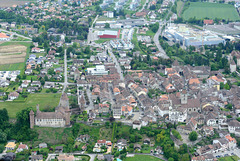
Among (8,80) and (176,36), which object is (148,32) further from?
(8,80)

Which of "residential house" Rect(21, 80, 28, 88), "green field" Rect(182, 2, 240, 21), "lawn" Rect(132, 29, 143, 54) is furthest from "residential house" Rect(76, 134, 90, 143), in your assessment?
"green field" Rect(182, 2, 240, 21)

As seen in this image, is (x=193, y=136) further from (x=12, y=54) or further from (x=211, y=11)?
(x=211, y=11)

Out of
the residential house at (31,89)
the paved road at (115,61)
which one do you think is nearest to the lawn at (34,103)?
the residential house at (31,89)

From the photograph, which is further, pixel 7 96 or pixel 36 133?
pixel 7 96

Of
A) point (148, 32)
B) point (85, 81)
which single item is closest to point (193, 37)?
point (148, 32)

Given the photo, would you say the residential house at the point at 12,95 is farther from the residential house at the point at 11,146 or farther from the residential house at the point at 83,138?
the residential house at the point at 83,138

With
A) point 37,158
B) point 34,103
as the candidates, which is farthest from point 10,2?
point 37,158

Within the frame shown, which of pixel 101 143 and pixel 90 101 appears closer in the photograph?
pixel 101 143

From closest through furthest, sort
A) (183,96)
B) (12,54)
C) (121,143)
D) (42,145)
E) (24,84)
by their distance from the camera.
→ (121,143), (42,145), (183,96), (24,84), (12,54)
